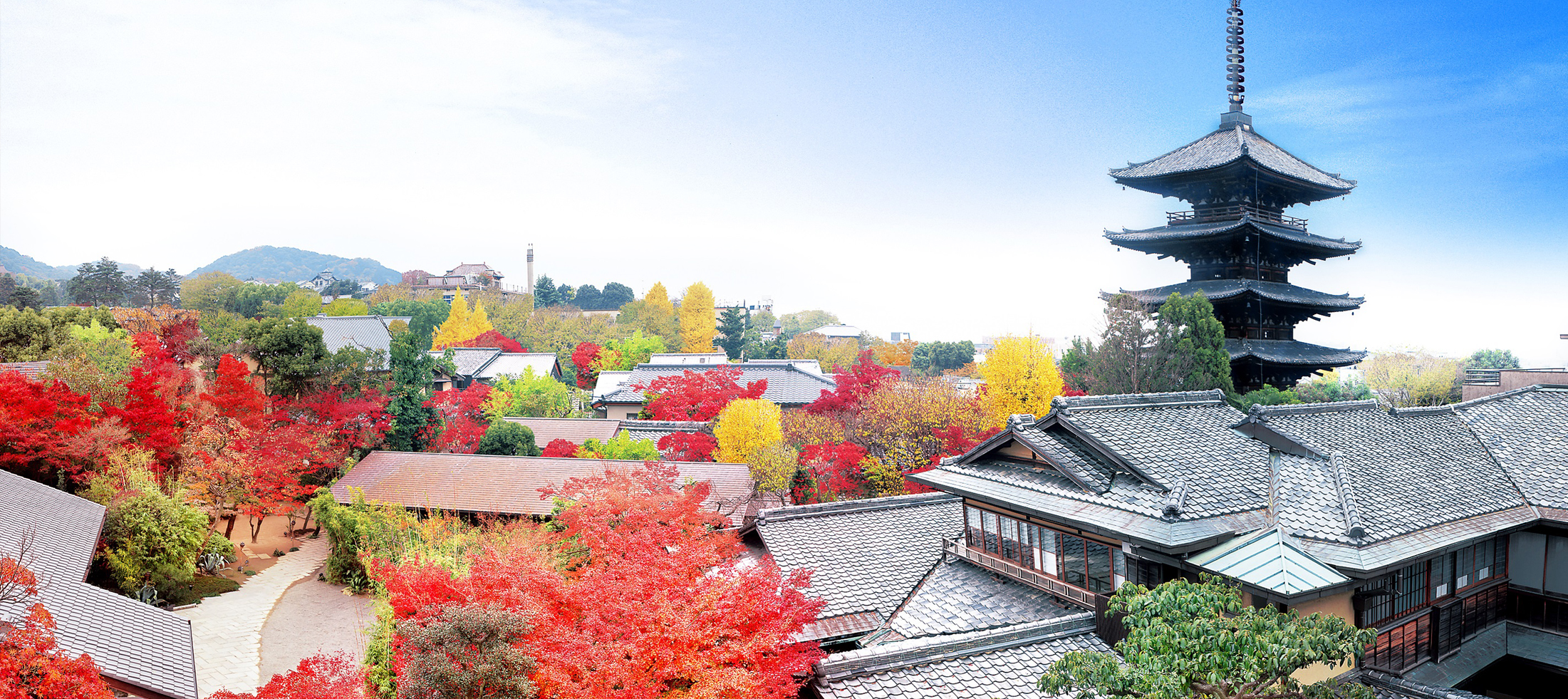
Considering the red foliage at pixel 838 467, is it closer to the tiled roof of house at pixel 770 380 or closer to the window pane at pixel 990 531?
the window pane at pixel 990 531

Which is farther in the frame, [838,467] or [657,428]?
[657,428]

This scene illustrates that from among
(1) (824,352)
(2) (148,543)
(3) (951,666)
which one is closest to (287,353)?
(2) (148,543)

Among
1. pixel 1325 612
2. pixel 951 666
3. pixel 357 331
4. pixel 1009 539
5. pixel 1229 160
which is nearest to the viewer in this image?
pixel 951 666

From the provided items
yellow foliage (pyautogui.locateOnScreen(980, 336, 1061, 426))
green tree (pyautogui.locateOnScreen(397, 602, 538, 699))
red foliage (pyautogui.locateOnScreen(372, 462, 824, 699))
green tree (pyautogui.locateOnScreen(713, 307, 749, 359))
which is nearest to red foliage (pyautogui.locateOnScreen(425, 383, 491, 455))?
red foliage (pyautogui.locateOnScreen(372, 462, 824, 699))

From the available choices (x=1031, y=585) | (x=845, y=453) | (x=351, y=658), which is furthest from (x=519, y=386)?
(x=1031, y=585)

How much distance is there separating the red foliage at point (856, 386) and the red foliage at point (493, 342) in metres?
37.3

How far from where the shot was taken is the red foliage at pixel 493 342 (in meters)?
62.0

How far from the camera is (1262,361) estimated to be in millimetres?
25703

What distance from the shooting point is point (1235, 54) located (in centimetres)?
2680

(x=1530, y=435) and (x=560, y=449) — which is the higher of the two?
(x=1530, y=435)

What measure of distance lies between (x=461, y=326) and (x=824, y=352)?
32.6m

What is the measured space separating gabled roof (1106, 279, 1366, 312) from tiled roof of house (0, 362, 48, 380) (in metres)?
35.9

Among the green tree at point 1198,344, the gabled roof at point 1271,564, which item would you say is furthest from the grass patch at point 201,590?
the green tree at point 1198,344

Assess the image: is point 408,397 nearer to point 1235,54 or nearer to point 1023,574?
point 1023,574
